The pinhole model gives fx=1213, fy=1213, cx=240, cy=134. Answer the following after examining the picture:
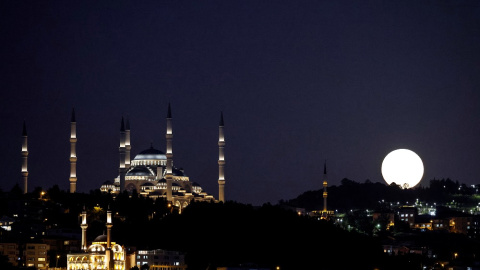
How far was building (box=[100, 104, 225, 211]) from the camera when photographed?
9569cm

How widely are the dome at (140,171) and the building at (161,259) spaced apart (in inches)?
1243

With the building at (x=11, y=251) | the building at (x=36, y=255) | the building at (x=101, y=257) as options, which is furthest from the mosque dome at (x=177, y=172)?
the building at (x=101, y=257)

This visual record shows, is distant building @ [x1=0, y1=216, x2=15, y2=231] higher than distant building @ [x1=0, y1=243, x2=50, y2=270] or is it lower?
higher

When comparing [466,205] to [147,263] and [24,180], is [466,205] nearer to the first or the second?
[24,180]

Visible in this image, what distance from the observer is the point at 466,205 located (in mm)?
131375

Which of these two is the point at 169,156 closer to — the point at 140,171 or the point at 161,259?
the point at 140,171

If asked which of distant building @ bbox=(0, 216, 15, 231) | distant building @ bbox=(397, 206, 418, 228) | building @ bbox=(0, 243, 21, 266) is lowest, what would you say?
building @ bbox=(0, 243, 21, 266)

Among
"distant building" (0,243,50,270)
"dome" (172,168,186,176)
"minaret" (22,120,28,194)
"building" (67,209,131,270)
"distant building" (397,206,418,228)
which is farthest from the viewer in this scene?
"distant building" (397,206,418,228)

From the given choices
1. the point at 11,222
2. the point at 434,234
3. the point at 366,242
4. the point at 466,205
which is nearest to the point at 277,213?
the point at 366,242

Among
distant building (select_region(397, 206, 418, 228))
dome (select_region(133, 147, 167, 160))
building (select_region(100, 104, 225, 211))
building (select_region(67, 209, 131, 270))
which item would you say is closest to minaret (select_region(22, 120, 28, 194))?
building (select_region(100, 104, 225, 211))

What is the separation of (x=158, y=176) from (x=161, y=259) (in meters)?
33.8

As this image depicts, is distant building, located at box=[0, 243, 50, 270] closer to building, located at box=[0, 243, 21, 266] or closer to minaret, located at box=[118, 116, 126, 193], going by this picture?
building, located at box=[0, 243, 21, 266]

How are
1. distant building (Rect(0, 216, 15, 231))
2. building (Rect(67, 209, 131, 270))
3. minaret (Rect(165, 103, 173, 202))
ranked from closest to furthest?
building (Rect(67, 209, 131, 270))
distant building (Rect(0, 216, 15, 231))
minaret (Rect(165, 103, 173, 202))

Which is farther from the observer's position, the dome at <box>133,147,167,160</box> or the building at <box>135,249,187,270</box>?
the dome at <box>133,147,167,160</box>
